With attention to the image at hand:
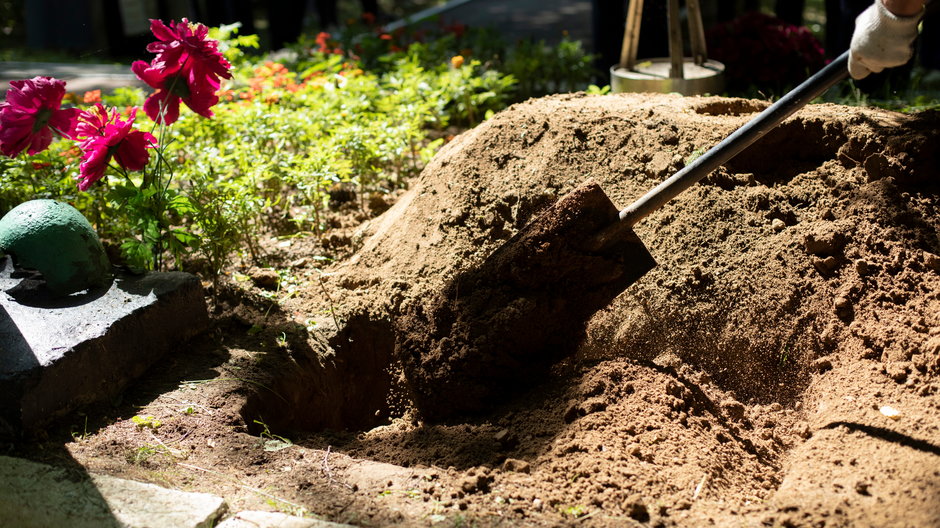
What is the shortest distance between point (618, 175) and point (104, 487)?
7.82ft

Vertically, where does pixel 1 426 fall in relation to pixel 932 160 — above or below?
below

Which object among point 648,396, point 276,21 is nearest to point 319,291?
point 648,396

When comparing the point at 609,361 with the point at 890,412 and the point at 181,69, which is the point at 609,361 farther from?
the point at 181,69

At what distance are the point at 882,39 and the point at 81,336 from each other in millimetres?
3028

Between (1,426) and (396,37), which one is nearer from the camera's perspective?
(1,426)

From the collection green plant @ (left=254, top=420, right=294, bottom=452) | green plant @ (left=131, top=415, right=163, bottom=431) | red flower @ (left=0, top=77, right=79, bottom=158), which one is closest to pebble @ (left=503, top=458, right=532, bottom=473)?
green plant @ (left=254, top=420, right=294, bottom=452)

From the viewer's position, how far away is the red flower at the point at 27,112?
10.4 ft

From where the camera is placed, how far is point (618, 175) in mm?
3631

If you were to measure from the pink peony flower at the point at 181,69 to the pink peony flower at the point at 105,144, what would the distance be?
0.57 feet

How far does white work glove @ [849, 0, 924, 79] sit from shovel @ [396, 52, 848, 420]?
443 mm

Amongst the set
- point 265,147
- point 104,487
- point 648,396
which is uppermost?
point 265,147

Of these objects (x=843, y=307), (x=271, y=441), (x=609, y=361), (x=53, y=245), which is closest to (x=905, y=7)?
(x=843, y=307)

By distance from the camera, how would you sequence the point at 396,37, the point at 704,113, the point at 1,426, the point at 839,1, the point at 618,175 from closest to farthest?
the point at 1,426 < the point at 618,175 < the point at 704,113 < the point at 839,1 < the point at 396,37

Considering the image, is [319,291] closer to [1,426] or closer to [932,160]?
[1,426]
